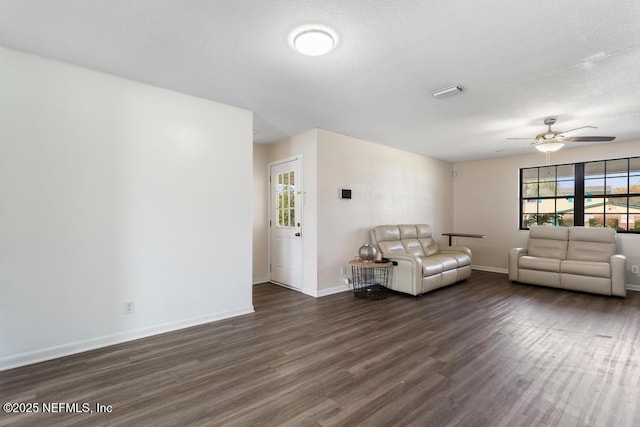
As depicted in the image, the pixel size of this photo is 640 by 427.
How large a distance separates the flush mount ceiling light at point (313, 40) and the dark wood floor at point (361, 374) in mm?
2527

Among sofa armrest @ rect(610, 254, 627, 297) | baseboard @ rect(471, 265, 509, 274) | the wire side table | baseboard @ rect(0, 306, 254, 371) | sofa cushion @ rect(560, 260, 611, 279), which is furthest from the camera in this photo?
baseboard @ rect(471, 265, 509, 274)

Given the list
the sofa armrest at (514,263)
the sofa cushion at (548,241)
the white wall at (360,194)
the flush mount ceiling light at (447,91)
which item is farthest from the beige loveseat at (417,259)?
the flush mount ceiling light at (447,91)

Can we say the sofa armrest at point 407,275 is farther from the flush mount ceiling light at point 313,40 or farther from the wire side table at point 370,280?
the flush mount ceiling light at point 313,40

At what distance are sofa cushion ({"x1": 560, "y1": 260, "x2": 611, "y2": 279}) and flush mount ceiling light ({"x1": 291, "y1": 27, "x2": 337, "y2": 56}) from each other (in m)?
5.20

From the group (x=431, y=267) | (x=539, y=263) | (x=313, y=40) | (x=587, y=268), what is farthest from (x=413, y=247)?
(x=313, y=40)

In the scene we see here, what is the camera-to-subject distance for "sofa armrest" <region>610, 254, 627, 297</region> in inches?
170

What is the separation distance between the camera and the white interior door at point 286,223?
4.75 m

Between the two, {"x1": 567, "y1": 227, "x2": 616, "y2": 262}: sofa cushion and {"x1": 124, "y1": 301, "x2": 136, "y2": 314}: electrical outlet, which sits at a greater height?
{"x1": 567, "y1": 227, "x2": 616, "y2": 262}: sofa cushion

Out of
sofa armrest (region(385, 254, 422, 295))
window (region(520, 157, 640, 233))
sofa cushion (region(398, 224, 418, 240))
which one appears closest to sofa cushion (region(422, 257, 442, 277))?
sofa armrest (region(385, 254, 422, 295))

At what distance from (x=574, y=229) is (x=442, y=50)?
4968mm

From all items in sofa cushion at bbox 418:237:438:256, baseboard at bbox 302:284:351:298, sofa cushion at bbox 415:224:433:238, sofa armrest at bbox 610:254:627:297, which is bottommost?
baseboard at bbox 302:284:351:298

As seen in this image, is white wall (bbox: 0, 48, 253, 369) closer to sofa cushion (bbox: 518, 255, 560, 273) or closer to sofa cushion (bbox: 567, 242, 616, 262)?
sofa cushion (bbox: 518, 255, 560, 273)

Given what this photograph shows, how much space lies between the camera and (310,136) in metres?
4.52

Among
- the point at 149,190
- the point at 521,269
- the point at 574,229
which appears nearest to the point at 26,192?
the point at 149,190
